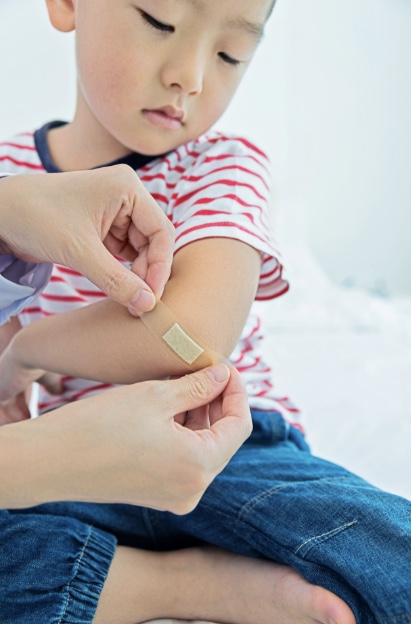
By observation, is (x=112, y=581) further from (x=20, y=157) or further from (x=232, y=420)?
(x=20, y=157)

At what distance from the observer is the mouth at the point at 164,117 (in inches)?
33.5

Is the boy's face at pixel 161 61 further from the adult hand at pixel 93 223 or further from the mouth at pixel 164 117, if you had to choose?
the adult hand at pixel 93 223

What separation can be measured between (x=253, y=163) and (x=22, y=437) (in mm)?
507

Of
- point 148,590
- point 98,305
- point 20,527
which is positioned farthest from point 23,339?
point 148,590

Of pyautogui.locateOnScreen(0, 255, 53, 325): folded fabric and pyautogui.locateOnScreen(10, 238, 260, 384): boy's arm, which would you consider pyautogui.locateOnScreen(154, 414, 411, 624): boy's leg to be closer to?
pyautogui.locateOnScreen(10, 238, 260, 384): boy's arm

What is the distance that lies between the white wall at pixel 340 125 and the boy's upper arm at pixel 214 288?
2.04 meters

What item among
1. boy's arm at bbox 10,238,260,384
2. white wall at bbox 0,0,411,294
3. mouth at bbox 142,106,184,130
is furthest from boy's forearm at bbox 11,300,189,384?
white wall at bbox 0,0,411,294

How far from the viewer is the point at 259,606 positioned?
2.39ft

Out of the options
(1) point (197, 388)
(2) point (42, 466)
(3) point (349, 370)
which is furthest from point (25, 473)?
(3) point (349, 370)

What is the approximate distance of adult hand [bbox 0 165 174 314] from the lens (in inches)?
25.7

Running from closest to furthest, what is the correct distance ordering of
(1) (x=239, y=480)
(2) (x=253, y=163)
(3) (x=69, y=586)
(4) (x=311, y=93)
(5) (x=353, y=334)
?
(3) (x=69, y=586)
(1) (x=239, y=480)
(2) (x=253, y=163)
(5) (x=353, y=334)
(4) (x=311, y=93)

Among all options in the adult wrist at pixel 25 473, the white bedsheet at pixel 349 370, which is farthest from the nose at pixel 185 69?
the white bedsheet at pixel 349 370

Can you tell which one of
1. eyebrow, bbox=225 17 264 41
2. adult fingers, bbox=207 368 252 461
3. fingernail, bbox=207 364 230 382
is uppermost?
eyebrow, bbox=225 17 264 41

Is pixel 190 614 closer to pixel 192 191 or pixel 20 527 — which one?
pixel 20 527
